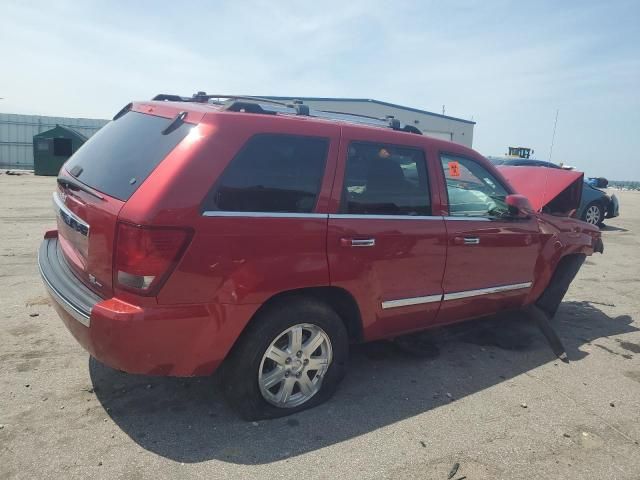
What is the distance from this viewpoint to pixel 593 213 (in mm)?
13414

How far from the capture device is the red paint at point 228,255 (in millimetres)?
2643

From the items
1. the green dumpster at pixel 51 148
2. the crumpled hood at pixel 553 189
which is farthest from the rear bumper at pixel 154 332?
the green dumpster at pixel 51 148

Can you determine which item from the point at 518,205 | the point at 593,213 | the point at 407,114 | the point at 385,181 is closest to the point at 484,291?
the point at 518,205

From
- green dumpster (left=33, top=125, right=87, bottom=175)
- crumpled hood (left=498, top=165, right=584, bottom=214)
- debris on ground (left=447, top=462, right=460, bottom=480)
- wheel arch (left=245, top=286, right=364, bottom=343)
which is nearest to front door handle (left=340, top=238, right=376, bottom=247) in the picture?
wheel arch (left=245, top=286, right=364, bottom=343)

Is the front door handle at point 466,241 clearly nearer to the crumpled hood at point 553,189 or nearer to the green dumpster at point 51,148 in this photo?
the crumpled hood at point 553,189

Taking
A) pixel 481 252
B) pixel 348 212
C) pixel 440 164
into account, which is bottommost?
pixel 481 252

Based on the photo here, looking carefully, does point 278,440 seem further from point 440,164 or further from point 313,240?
point 440,164

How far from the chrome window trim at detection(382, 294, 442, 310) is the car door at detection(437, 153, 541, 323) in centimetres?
12

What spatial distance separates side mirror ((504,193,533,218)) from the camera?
417 centimetres

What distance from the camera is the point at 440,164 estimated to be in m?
3.85

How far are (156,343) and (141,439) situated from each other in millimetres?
646

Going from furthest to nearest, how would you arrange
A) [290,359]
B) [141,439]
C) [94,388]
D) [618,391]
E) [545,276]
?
[545,276] < [618,391] < [94,388] < [290,359] < [141,439]

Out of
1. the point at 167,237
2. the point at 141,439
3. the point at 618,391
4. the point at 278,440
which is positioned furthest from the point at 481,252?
the point at 141,439

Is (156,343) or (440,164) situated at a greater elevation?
(440,164)
